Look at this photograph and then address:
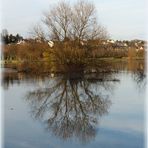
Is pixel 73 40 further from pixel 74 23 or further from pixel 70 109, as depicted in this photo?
pixel 70 109

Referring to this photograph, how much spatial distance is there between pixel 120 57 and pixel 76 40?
21.4m

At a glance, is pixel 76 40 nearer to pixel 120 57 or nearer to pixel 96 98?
pixel 96 98

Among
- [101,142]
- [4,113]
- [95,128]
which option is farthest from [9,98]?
[101,142]

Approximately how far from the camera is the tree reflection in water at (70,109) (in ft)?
21.3

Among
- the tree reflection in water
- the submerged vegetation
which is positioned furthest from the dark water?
the submerged vegetation

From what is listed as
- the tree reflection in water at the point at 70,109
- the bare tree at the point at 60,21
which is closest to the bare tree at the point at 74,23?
the bare tree at the point at 60,21

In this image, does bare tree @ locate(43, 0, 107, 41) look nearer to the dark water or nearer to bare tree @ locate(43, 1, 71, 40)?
bare tree @ locate(43, 1, 71, 40)

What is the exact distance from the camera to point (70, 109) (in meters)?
8.63

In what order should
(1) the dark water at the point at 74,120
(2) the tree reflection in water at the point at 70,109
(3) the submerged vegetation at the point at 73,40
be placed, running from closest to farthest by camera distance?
(1) the dark water at the point at 74,120, (2) the tree reflection in water at the point at 70,109, (3) the submerged vegetation at the point at 73,40

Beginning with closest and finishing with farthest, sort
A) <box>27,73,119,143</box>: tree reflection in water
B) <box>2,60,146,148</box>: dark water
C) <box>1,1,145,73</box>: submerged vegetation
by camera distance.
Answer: <box>2,60,146,148</box>: dark water → <box>27,73,119,143</box>: tree reflection in water → <box>1,1,145,73</box>: submerged vegetation

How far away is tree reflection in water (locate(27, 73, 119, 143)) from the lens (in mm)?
6498

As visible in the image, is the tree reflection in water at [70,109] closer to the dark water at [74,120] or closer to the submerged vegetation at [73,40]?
the dark water at [74,120]

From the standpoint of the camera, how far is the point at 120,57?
140 feet

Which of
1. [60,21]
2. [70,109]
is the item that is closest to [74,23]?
[60,21]
